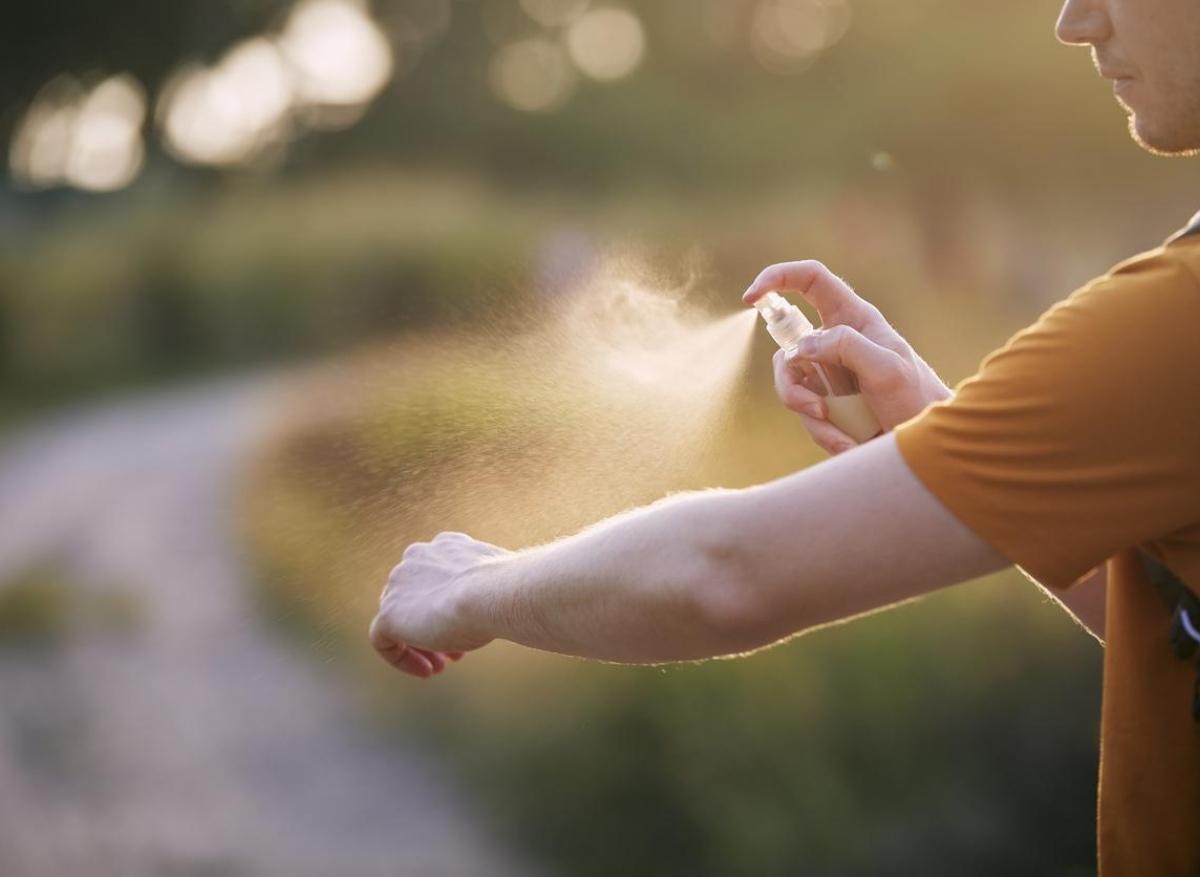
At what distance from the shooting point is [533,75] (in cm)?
1009

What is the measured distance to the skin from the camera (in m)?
1.32

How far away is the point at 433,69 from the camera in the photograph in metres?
10.2

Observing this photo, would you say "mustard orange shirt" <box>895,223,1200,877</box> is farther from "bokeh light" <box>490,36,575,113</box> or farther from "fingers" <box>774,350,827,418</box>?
"bokeh light" <box>490,36,575,113</box>

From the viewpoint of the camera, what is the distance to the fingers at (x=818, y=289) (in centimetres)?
196

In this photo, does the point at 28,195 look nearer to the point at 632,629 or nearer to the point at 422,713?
the point at 422,713

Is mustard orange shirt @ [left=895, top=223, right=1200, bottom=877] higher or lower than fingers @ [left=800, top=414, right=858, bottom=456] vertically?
lower

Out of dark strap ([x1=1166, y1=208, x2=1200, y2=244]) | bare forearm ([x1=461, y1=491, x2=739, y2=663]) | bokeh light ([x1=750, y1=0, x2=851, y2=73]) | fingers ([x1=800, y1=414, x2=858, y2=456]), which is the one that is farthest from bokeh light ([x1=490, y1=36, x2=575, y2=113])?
dark strap ([x1=1166, y1=208, x2=1200, y2=244])

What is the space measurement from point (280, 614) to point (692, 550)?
541 cm

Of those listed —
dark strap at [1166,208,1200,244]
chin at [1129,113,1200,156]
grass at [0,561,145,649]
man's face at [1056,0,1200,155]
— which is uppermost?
grass at [0,561,145,649]

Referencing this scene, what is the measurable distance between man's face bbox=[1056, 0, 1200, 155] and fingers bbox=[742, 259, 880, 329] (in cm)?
51

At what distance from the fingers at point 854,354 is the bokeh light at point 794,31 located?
23.9ft

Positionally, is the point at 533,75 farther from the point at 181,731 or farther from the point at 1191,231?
the point at 1191,231

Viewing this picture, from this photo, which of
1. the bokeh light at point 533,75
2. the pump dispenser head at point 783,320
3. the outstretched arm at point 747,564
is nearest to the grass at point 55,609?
the bokeh light at point 533,75

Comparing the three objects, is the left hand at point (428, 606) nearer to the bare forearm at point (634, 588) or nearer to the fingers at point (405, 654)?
the fingers at point (405, 654)
